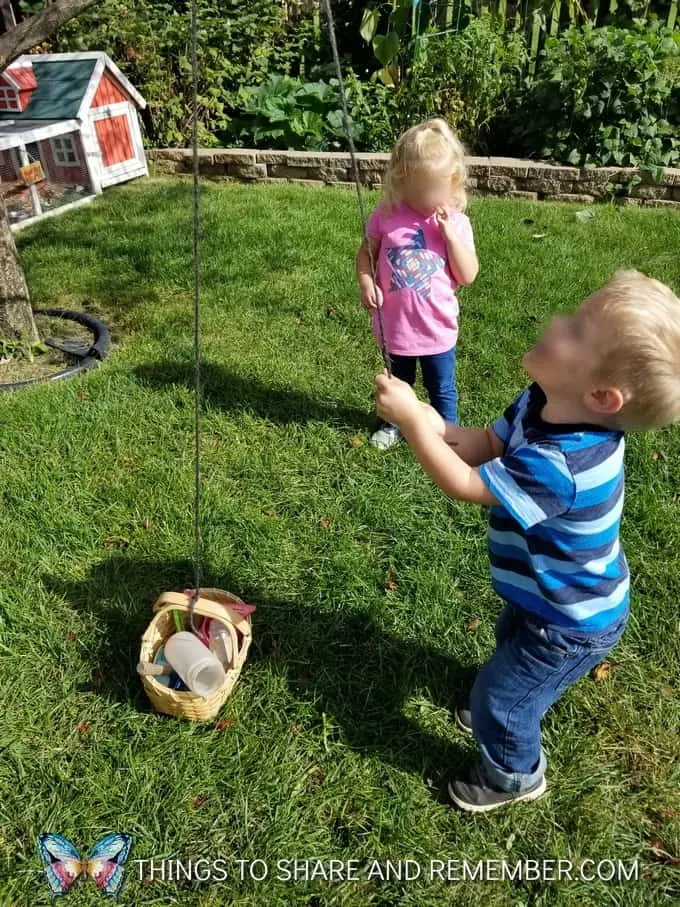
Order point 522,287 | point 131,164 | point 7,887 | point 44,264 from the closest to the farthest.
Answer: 1. point 7,887
2. point 522,287
3. point 44,264
4. point 131,164

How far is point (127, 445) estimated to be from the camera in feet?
10.3

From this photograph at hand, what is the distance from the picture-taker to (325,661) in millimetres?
2264

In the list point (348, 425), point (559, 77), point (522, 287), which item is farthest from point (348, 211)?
point (348, 425)

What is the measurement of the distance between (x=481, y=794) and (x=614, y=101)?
5979 mm

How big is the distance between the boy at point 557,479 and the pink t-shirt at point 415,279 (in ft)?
3.71

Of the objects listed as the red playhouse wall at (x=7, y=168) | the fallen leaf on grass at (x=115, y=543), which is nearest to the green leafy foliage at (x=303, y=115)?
the red playhouse wall at (x=7, y=168)

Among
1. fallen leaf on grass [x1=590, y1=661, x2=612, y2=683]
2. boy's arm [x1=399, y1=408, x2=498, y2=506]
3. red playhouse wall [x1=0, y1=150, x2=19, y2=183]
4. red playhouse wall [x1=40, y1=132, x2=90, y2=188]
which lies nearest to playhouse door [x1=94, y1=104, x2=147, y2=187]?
red playhouse wall [x1=40, y1=132, x2=90, y2=188]

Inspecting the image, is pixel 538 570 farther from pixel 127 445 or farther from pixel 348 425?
pixel 127 445

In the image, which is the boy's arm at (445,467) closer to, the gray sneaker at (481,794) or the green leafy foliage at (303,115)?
the gray sneaker at (481,794)

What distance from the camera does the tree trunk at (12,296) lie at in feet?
11.9

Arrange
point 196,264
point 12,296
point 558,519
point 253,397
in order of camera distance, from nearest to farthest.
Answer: point 558,519 < point 196,264 < point 253,397 < point 12,296

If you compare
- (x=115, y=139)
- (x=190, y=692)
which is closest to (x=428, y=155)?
(x=190, y=692)

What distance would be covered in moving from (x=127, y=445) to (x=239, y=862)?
188 cm

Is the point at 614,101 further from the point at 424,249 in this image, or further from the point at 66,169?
the point at 66,169
